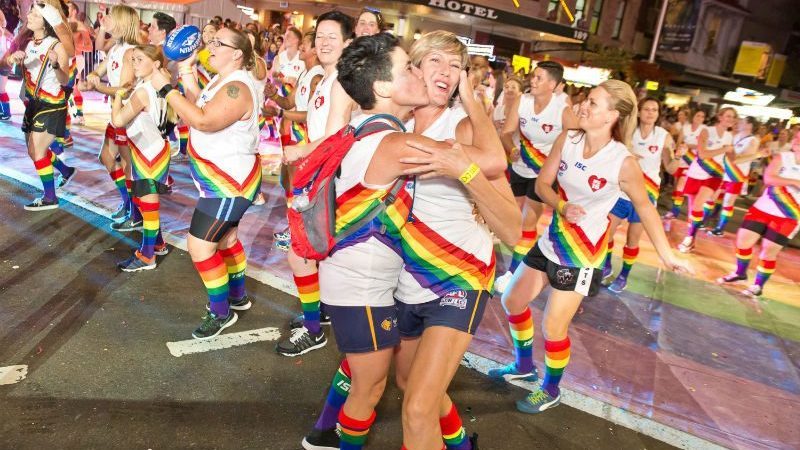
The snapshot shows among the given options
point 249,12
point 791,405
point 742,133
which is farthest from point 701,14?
point 791,405

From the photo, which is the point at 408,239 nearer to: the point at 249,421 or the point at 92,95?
the point at 249,421

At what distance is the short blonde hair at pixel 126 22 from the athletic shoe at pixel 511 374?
4622 mm

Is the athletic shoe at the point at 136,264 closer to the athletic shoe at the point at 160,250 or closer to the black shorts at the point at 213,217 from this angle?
the athletic shoe at the point at 160,250

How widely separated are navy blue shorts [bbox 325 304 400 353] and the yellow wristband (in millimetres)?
663

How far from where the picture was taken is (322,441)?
2.93 m

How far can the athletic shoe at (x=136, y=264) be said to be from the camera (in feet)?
16.0

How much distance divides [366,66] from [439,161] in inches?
20.8

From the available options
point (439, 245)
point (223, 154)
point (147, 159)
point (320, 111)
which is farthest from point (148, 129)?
point (439, 245)

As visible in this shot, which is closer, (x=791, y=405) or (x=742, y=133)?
(x=791, y=405)

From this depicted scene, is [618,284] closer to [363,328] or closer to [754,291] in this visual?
[754,291]

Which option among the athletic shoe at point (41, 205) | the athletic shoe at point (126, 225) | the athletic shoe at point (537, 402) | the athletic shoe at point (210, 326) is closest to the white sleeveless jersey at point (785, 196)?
the athletic shoe at point (537, 402)

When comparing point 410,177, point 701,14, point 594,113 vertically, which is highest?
point 701,14

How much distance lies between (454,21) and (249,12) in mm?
8463

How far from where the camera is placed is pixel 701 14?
107 ft
